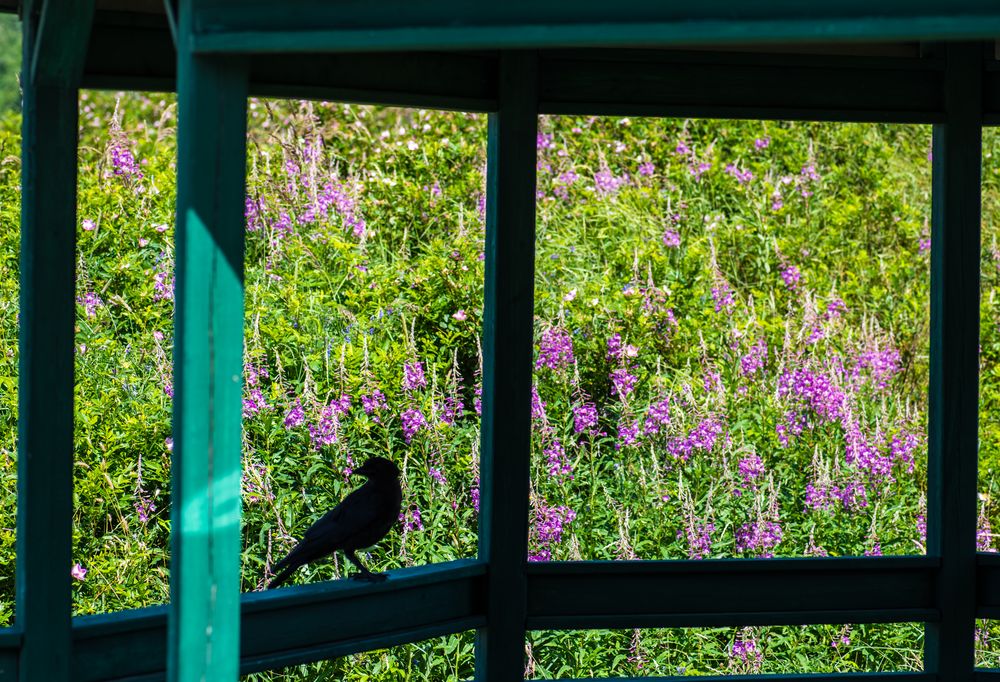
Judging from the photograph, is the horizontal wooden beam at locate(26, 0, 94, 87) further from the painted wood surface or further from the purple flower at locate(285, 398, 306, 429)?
the purple flower at locate(285, 398, 306, 429)

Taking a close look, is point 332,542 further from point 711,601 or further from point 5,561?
point 5,561

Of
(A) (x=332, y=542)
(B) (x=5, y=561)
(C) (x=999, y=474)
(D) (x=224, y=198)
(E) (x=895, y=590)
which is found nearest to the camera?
(D) (x=224, y=198)

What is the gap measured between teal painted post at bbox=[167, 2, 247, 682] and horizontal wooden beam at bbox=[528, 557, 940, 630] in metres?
2.00

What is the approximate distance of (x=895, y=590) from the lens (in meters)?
4.49

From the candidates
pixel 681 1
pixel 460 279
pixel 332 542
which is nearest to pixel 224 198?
pixel 681 1

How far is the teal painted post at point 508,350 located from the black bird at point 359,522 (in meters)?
0.37

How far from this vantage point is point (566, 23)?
6.89ft

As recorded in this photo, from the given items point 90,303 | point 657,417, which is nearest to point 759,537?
point 657,417

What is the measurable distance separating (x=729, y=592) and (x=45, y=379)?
2.45 meters

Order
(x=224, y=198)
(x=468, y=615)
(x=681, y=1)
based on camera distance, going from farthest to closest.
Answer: (x=468, y=615) < (x=224, y=198) < (x=681, y=1)

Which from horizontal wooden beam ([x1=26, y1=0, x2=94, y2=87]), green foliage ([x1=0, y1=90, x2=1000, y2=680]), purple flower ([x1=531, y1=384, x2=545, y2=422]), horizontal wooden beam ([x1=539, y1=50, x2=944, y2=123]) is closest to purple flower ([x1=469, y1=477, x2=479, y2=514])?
green foliage ([x1=0, y1=90, x2=1000, y2=680])

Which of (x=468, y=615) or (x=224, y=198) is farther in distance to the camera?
(x=468, y=615)

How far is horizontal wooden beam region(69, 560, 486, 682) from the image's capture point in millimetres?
3455

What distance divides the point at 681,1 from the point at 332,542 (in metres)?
2.35
